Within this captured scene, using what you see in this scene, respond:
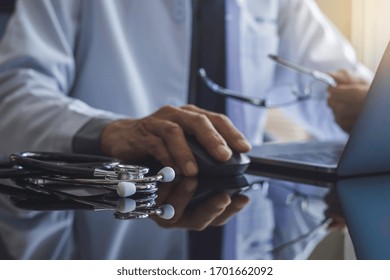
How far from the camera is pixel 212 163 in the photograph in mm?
518

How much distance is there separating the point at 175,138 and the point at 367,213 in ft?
0.65

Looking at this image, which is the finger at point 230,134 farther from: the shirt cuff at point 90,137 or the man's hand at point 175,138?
the shirt cuff at point 90,137

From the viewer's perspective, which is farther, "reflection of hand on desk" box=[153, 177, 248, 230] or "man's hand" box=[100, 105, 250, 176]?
"man's hand" box=[100, 105, 250, 176]

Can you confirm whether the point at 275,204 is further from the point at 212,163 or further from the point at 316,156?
the point at 316,156

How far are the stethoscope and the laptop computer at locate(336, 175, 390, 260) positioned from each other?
12 centimetres

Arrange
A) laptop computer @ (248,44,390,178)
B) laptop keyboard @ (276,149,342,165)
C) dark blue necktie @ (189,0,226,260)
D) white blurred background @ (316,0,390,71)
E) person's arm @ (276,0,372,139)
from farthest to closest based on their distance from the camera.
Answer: white blurred background @ (316,0,390,71) → person's arm @ (276,0,372,139) → dark blue necktie @ (189,0,226,260) → laptop keyboard @ (276,149,342,165) → laptop computer @ (248,44,390,178)

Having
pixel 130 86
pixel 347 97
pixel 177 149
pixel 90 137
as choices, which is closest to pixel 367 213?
pixel 177 149

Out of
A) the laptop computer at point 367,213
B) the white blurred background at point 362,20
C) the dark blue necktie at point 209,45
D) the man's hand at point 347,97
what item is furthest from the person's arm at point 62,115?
the white blurred background at point 362,20

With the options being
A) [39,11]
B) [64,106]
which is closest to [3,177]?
[64,106]

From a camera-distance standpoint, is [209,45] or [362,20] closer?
[209,45]

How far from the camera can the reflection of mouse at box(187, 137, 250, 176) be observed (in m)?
0.52

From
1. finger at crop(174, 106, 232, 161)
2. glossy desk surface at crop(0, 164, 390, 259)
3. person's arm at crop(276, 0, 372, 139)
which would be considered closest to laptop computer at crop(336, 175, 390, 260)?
glossy desk surface at crop(0, 164, 390, 259)

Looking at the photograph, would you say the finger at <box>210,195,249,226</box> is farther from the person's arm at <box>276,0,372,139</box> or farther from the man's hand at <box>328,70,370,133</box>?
the person's arm at <box>276,0,372,139</box>
